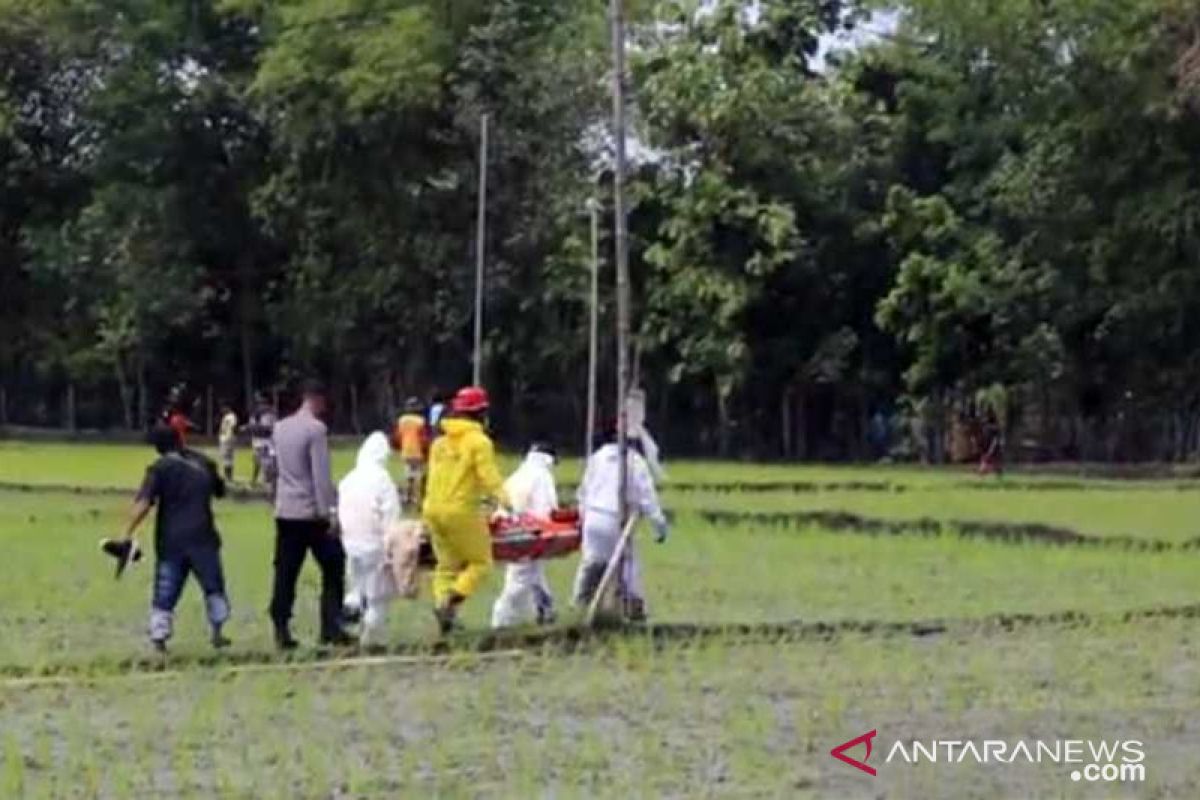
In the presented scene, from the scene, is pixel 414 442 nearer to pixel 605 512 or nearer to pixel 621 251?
pixel 621 251

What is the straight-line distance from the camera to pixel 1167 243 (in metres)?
49.1

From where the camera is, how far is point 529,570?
1773 cm

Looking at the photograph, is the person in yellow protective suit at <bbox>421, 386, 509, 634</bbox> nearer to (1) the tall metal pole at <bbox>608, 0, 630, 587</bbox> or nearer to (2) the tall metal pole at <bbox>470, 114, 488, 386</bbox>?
(1) the tall metal pole at <bbox>608, 0, 630, 587</bbox>

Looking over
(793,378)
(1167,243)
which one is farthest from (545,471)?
(793,378)

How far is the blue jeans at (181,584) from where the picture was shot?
52.4 ft

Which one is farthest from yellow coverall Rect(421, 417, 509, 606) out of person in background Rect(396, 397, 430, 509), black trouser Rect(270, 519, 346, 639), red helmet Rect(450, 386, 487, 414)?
person in background Rect(396, 397, 430, 509)

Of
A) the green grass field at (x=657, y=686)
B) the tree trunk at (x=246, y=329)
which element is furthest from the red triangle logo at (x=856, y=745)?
the tree trunk at (x=246, y=329)

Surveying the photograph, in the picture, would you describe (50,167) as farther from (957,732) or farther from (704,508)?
(957,732)

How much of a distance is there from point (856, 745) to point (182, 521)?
18.4 feet

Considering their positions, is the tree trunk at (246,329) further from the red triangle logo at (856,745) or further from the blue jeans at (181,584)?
the red triangle logo at (856,745)

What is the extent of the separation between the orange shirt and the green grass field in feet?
4.43

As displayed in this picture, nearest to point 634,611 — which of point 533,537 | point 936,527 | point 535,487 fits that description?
point 533,537

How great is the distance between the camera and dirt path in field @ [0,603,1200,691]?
1545cm

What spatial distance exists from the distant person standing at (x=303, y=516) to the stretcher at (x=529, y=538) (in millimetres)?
704
